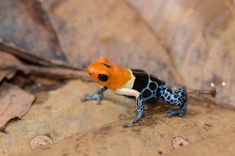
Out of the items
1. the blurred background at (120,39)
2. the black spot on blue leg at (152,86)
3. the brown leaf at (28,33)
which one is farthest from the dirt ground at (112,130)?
the brown leaf at (28,33)

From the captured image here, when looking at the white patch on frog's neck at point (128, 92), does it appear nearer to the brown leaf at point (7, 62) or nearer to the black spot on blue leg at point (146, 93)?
the black spot on blue leg at point (146, 93)

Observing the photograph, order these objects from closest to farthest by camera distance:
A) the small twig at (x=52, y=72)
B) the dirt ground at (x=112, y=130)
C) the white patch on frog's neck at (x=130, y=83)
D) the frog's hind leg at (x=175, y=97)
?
the dirt ground at (x=112, y=130), the frog's hind leg at (x=175, y=97), the white patch on frog's neck at (x=130, y=83), the small twig at (x=52, y=72)

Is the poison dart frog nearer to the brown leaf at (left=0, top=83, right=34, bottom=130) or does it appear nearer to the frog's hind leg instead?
the frog's hind leg

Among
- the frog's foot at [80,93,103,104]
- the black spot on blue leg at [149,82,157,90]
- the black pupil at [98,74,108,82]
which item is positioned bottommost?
the frog's foot at [80,93,103,104]

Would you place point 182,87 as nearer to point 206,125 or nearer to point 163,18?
point 206,125

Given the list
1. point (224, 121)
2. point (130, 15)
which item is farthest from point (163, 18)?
point (224, 121)

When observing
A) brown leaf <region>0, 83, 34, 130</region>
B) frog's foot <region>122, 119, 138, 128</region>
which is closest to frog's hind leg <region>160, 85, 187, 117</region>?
frog's foot <region>122, 119, 138, 128</region>
